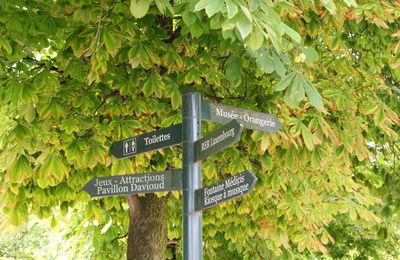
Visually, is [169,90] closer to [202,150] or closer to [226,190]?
[202,150]

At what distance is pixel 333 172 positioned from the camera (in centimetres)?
620

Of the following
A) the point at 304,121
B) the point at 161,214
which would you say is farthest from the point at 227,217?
the point at 304,121

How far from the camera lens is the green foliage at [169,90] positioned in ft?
14.1

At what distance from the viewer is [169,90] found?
4637 mm

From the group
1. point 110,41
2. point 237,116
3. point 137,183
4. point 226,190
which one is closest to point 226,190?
point 226,190

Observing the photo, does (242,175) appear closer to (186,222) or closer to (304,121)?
(186,222)

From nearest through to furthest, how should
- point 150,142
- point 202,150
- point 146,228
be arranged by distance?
point 202,150 < point 150,142 < point 146,228

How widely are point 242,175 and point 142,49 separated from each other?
69.2 inches

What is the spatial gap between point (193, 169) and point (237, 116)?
412 millimetres

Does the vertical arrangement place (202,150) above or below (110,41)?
below

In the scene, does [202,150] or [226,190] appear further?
[202,150]

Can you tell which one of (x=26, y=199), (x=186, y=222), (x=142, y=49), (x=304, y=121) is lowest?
(x=186, y=222)

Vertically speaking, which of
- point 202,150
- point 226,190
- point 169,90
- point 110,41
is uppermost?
point 110,41

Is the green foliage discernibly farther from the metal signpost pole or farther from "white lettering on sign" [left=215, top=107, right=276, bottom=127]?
the metal signpost pole
